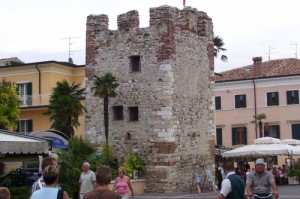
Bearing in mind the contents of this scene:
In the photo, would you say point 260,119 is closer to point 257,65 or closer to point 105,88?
point 257,65

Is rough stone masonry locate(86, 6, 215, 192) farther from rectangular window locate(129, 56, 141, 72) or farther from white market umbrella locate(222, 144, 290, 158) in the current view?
white market umbrella locate(222, 144, 290, 158)

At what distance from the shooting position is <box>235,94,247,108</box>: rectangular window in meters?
55.8

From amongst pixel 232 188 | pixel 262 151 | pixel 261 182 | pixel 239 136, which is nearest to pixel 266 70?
pixel 239 136

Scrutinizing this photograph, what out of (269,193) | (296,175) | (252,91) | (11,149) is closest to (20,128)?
(296,175)

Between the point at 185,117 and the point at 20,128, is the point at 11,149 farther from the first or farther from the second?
the point at 20,128

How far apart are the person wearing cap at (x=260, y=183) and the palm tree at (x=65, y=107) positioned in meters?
20.4

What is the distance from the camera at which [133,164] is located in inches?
1240

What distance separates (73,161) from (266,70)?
35.0 m

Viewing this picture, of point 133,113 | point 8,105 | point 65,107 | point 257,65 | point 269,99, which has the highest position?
point 257,65

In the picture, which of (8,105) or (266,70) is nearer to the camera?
(8,105)

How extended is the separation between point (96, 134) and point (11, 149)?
64.6ft

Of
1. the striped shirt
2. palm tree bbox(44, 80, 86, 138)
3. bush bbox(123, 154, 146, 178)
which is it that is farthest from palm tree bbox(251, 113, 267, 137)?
the striped shirt

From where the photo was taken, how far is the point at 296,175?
36.6m

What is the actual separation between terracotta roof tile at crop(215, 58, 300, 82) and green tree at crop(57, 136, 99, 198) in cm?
3008
